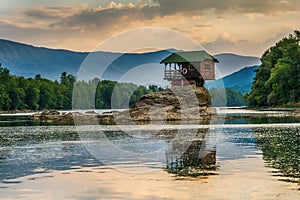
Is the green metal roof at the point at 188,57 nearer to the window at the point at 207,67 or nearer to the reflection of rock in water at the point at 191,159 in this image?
the window at the point at 207,67

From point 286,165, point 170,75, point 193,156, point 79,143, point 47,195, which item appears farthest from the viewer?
point 170,75

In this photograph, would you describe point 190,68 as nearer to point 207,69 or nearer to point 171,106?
point 207,69

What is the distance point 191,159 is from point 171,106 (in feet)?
181

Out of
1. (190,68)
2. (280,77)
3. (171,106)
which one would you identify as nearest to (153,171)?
(171,106)

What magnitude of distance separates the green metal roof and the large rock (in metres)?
5.33

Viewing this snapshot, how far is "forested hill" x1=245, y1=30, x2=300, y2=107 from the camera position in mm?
125000

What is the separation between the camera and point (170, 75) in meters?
88.3

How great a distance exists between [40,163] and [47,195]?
28.7ft

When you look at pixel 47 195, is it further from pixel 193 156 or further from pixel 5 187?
pixel 193 156

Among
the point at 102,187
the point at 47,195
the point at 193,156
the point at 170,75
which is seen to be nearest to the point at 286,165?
the point at 193,156

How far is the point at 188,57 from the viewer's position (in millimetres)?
87875

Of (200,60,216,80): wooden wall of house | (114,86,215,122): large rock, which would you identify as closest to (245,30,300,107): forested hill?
(200,60,216,80): wooden wall of house

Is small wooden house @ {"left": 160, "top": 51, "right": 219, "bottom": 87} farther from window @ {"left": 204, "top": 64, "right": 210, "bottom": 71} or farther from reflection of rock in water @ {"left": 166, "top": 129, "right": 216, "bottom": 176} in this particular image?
reflection of rock in water @ {"left": 166, "top": 129, "right": 216, "bottom": 176}

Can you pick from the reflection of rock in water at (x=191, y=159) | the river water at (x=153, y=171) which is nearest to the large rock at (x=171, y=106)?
the reflection of rock in water at (x=191, y=159)
